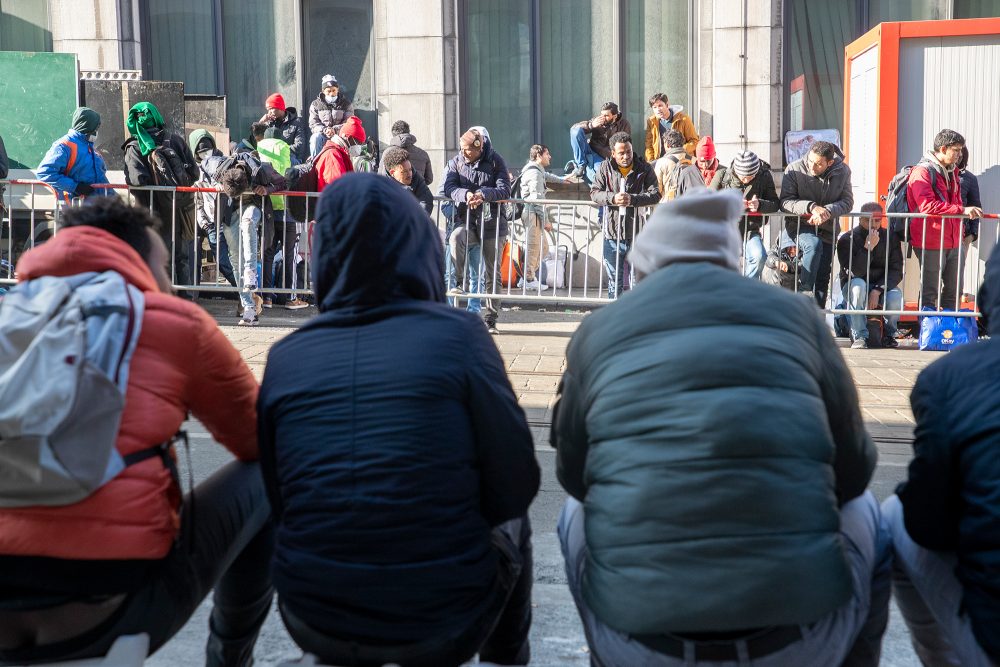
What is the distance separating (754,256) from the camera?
36.2ft

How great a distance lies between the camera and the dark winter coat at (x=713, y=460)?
2465mm

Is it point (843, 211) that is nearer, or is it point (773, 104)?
point (843, 211)

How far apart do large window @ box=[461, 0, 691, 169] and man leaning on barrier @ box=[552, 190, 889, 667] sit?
1349 centimetres

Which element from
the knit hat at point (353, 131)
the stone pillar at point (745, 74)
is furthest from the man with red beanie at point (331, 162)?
the stone pillar at point (745, 74)

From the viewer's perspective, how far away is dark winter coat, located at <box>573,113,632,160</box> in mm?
14297

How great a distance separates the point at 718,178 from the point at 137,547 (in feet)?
31.2

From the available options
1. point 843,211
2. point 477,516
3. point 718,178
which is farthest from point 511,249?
point 477,516

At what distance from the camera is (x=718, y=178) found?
38.0 ft

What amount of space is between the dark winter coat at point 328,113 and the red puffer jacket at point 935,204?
7028mm

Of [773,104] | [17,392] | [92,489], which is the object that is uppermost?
[773,104]

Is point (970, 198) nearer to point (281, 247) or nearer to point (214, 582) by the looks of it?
point (281, 247)

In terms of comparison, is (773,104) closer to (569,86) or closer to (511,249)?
(569,86)

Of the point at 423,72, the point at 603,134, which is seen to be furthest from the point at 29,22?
the point at 603,134

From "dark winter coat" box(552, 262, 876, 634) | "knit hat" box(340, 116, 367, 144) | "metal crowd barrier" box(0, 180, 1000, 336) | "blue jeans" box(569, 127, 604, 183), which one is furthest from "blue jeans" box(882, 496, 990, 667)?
"blue jeans" box(569, 127, 604, 183)
